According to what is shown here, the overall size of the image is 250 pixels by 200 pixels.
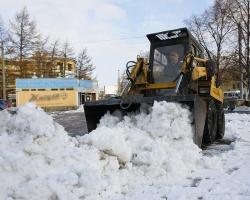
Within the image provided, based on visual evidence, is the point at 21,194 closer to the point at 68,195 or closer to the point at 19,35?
the point at 68,195

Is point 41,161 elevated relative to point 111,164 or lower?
elevated

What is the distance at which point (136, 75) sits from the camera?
1051 cm

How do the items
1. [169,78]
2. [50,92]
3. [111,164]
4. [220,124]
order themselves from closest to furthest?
[111,164] → [169,78] → [220,124] → [50,92]

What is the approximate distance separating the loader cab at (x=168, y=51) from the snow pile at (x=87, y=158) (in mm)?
2462

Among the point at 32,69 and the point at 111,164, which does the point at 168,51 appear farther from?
the point at 32,69

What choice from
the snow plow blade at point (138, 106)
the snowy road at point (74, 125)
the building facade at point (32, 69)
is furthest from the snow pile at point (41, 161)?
the building facade at point (32, 69)

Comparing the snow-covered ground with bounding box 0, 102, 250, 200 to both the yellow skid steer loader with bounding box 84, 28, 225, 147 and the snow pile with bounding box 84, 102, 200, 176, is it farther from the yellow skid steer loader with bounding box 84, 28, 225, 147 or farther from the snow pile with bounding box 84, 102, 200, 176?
the yellow skid steer loader with bounding box 84, 28, 225, 147

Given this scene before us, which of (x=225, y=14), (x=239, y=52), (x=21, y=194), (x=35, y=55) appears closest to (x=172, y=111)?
(x=21, y=194)

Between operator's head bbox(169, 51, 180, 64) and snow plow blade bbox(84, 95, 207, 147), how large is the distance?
4.76ft

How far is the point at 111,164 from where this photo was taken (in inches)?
237

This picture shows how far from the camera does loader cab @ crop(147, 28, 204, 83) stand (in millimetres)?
10000

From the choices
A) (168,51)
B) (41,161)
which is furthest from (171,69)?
(41,161)

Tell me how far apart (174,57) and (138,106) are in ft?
6.45

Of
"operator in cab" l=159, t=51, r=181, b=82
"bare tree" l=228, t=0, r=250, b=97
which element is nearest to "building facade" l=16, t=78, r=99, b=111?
"bare tree" l=228, t=0, r=250, b=97
